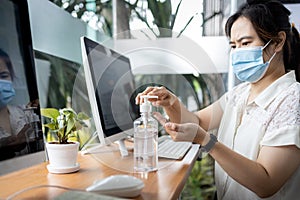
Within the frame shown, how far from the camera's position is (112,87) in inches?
48.3

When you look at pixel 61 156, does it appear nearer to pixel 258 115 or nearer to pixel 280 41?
pixel 258 115

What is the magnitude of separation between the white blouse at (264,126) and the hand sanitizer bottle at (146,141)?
39cm

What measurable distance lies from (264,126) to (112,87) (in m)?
0.61

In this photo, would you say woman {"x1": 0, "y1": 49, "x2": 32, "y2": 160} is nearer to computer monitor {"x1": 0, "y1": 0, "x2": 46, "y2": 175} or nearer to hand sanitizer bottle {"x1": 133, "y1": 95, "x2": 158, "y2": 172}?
computer monitor {"x1": 0, "y1": 0, "x2": 46, "y2": 175}

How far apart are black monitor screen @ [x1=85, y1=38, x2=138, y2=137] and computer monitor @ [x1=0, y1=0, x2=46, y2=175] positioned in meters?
0.30

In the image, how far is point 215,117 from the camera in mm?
1526

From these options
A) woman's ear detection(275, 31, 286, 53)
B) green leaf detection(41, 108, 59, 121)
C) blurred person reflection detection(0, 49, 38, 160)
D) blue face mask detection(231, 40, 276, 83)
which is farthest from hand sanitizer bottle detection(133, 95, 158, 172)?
woman's ear detection(275, 31, 286, 53)

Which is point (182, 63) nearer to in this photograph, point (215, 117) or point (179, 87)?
point (179, 87)

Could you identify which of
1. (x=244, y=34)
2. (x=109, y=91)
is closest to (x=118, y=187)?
(x=109, y=91)

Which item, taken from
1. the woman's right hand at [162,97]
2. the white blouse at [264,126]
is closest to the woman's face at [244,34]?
the white blouse at [264,126]

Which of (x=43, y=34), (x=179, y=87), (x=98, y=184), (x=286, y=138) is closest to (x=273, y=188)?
(x=286, y=138)

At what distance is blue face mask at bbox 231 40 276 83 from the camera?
3.94 feet

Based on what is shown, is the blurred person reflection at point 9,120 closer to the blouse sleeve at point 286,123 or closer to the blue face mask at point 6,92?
the blue face mask at point 6,92

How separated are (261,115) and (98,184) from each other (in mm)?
762
